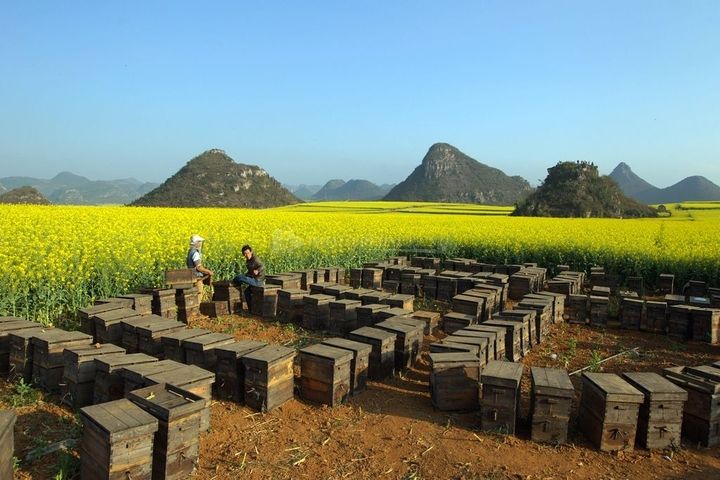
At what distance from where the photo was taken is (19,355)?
6.73m

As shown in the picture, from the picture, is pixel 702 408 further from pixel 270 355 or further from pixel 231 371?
pixel 231 371

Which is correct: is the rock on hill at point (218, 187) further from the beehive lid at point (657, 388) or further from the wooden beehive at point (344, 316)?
the beehive lid at point (657, 388)

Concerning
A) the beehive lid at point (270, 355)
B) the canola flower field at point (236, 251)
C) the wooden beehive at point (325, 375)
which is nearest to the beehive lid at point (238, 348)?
the beehive lid at point (270, 355)

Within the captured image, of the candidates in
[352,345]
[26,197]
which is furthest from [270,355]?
[26,197]

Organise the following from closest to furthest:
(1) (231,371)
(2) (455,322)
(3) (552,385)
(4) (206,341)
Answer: (3) (552,385), (1) (231,371), (4) (206,341), (2) (455,322)

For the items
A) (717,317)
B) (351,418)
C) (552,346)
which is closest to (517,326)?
(552,346)

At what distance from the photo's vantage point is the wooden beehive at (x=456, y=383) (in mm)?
6340

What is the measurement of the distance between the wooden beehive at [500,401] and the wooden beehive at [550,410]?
222 millimetres

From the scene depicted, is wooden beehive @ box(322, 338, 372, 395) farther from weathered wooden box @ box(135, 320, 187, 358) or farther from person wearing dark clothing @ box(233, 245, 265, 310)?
person wearing dark clothing @ box(233, 245, 265, 310)

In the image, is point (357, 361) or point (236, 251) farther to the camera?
point (236, 251)

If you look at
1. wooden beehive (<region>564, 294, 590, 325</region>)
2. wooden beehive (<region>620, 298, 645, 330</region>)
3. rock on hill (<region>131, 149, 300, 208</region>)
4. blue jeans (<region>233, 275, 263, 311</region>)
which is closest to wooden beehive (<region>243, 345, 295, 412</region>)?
blue jeans (<region>233, 275, 263, 311</region>)

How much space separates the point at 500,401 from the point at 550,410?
0.57 m

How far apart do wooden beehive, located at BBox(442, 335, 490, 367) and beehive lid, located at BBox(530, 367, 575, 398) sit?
125 cm

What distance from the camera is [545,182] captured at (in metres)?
66.9
